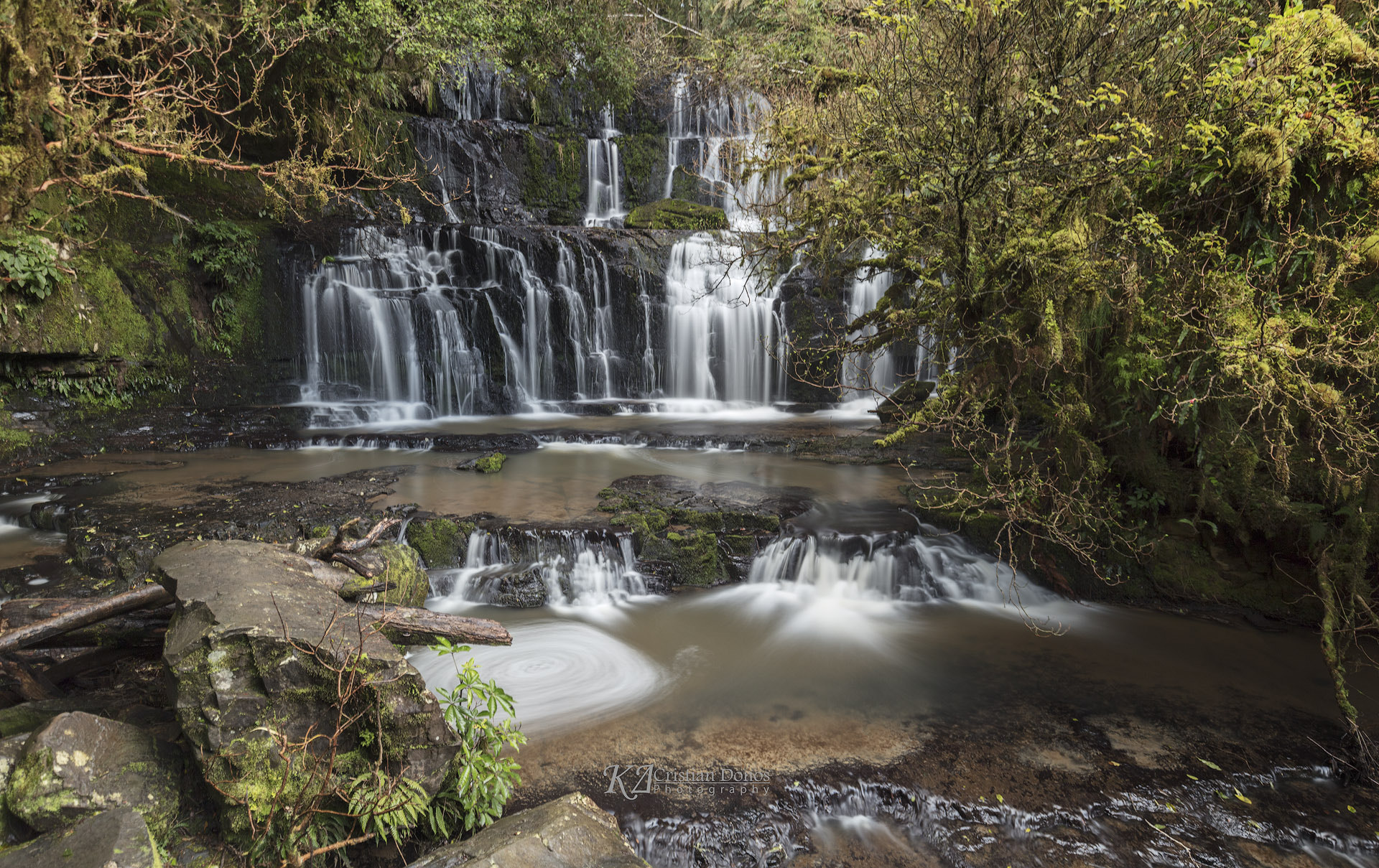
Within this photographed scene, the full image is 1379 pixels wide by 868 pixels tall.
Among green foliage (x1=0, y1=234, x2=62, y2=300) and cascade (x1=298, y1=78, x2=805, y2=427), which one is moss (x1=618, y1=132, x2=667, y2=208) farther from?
green foliage (x1=0, y1=234, x2=62, y2=300)

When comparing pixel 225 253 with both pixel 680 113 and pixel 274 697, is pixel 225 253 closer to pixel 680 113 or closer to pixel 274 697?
pixel 274 697

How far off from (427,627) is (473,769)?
813mm

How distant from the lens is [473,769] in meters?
3.03

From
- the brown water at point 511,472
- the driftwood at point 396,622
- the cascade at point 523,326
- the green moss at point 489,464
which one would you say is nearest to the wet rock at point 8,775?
the driftwood at point 396,622

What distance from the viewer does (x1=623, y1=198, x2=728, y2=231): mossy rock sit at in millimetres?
15812

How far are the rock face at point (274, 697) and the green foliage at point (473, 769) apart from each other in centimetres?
8

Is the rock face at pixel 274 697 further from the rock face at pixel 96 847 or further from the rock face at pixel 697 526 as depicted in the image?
the rock face at pixel 697 526

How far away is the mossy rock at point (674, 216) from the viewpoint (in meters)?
15.8

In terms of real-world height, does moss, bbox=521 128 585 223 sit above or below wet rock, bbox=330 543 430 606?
above

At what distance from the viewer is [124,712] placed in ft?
11.1

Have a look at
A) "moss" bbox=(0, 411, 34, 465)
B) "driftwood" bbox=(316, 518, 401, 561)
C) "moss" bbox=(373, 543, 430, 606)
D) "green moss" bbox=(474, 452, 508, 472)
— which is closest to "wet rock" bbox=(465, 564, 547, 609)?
"moss" bbox=(373, 543, 430, 606)

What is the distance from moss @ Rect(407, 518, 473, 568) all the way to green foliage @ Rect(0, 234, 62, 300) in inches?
283

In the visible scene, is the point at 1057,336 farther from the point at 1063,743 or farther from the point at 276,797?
the point at 276,797

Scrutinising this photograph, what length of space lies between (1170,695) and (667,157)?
16.5 m
